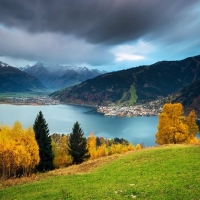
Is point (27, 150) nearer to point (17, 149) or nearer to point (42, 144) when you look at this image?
point (17, 149)

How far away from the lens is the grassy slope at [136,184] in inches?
807

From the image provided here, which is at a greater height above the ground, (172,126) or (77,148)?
(172,126)

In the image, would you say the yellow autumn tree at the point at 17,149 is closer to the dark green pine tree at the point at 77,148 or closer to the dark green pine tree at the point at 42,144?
the dark green pine tree at the point at 42,144

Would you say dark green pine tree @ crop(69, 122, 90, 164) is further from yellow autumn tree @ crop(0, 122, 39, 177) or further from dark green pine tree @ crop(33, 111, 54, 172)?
yellow autumn tree @ crop(0, 122, 39, 177)

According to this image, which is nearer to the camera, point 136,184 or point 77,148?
point 136,184

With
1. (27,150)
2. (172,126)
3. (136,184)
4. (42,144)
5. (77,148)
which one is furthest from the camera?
(77,148)

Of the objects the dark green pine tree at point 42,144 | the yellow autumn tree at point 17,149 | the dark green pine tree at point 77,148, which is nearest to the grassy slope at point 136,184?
the yellow autumn tree at point 17,149

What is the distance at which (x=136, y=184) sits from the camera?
2356 centimetres

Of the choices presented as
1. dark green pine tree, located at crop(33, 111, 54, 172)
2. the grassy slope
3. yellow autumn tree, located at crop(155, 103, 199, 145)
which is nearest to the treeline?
dark green pine tree, located at crop(33, 111, 54, 172)

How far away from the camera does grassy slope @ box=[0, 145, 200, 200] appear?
20500mm

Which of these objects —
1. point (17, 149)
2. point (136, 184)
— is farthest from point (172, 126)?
point (17, 149)

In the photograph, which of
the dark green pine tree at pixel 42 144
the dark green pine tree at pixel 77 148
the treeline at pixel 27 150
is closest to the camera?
the treeline at pixel 27 150

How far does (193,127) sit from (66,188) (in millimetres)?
55192

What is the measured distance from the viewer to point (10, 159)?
166ft
